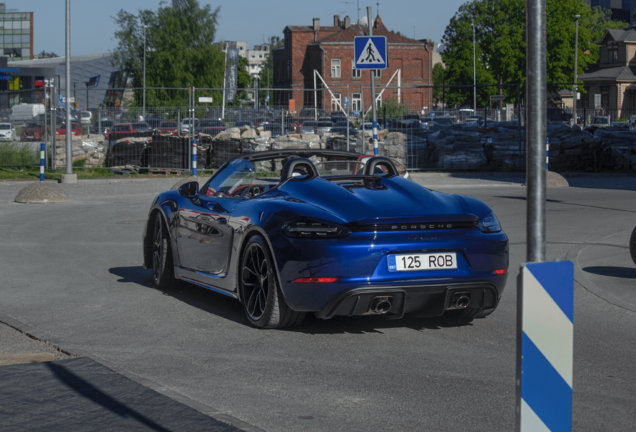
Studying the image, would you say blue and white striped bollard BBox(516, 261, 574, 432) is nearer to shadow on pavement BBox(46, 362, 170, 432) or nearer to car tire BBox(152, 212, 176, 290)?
shadow on pavement BBox(46, 362, 170, 432)

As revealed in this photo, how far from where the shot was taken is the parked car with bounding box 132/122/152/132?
93.2 feet

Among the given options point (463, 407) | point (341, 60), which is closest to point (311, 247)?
point (463, 407)

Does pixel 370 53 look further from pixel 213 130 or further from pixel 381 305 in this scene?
pixel 213 130

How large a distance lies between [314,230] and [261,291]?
0.78m

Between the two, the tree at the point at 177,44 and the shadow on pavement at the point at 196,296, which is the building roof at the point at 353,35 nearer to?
the tree at the point at 177,44

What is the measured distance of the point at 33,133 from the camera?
28.2m

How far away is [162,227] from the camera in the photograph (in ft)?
26.1

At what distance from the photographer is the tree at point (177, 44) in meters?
72.5

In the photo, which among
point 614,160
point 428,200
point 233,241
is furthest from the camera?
point 614,160

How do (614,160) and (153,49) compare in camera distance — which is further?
(153,49)

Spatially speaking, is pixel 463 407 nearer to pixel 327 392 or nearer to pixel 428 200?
pixel 327 392

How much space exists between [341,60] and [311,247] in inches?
3636

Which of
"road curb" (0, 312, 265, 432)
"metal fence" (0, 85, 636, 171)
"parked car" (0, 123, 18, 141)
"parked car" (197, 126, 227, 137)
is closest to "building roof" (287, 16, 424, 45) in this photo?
"parked car" (197, 126, 227, 137)

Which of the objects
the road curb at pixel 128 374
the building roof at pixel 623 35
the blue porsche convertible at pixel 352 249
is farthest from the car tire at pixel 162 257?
the building roof at pixel 623 35
